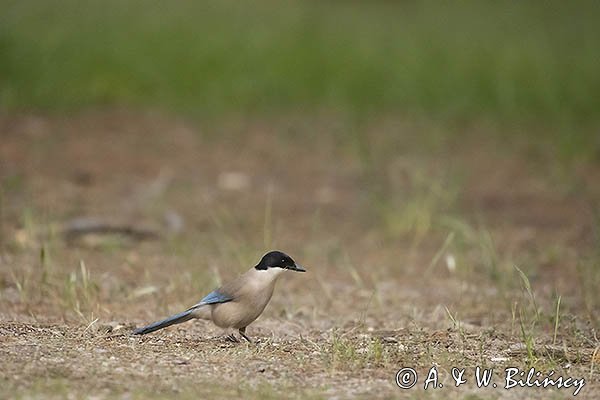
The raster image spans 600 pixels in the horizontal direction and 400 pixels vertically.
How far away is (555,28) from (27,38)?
303 inches

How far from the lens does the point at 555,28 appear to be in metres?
15.9

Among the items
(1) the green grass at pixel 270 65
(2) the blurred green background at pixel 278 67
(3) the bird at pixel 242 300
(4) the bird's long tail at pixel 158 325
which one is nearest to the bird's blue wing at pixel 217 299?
(3) the bird at pixel 242 300

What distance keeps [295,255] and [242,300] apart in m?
2.57

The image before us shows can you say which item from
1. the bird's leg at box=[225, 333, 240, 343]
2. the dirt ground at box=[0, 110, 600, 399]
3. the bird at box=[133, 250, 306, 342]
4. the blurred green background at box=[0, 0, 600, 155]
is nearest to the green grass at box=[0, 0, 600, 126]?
the blurred green background at box=[0, 0, 600, 155]

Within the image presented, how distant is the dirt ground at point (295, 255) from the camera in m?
4.48

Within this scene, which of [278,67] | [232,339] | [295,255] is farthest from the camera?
[278,67]

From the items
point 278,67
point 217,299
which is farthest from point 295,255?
point 278,67

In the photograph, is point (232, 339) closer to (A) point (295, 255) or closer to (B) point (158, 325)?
(B) point (158, 325)

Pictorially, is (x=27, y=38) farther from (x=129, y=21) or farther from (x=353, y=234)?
(x=353, y=234)

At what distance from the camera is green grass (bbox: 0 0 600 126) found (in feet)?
37.0

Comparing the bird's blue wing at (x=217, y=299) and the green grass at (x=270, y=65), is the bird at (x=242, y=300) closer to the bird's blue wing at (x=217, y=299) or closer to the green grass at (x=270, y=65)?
the bird's blue wing at (x=217, y=299)

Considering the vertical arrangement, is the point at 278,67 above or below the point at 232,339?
above

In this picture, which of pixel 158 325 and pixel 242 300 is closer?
pixel 158 325

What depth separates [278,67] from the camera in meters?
12.5
